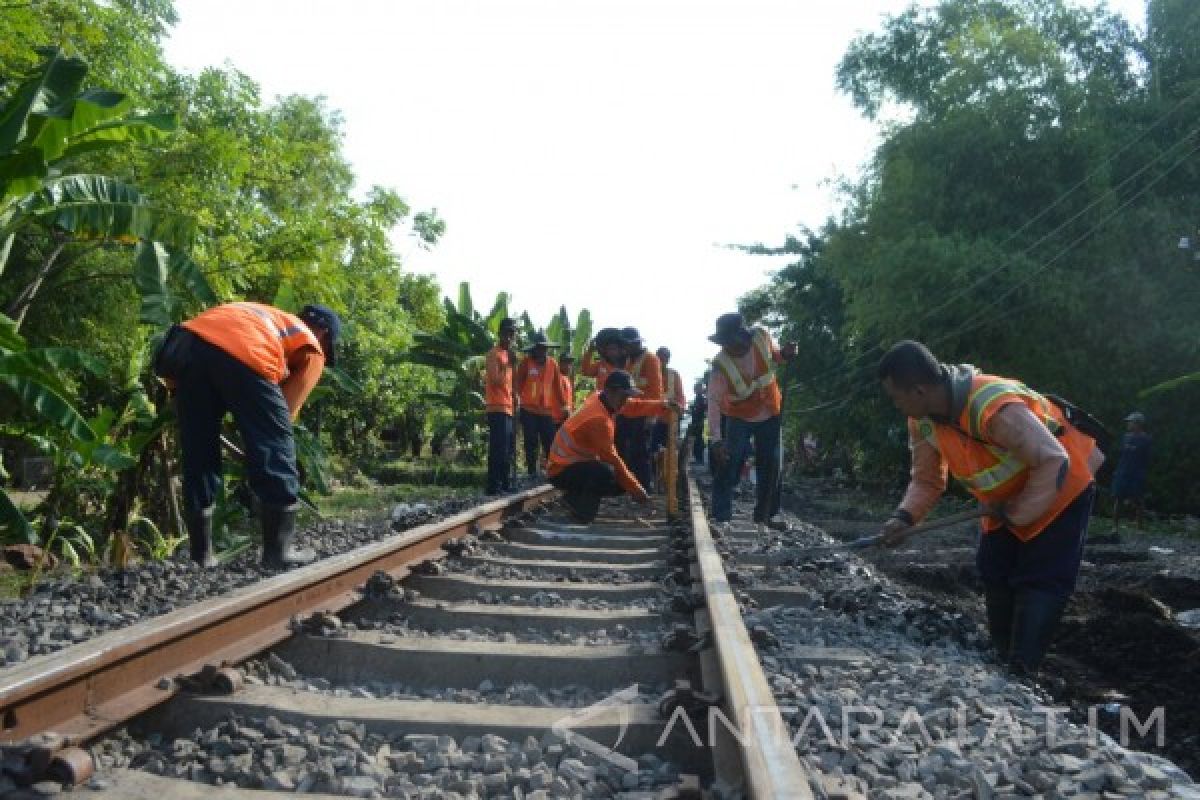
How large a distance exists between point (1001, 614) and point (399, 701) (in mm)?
2843

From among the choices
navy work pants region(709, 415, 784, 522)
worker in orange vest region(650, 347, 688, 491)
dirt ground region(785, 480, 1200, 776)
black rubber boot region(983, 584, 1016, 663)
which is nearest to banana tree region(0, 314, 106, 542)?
navy work pants region(709, 415, 784, 522)

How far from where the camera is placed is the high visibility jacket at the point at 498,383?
418 inches

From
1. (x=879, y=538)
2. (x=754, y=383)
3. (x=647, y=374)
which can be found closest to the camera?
(x=879, y=538)

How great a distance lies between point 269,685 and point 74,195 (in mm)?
5542

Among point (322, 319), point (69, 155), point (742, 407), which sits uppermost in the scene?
point (69, 155)

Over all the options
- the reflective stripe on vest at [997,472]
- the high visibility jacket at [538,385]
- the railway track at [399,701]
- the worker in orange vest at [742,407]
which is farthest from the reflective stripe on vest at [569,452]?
the high visibility jacket at [538,385]

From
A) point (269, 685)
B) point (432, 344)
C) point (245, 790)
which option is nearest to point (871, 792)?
point (245, 790)

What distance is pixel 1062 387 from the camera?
16500mm

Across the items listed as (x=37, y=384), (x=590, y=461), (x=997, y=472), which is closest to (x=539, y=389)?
(x=590, y=461)

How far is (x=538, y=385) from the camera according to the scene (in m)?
12.1

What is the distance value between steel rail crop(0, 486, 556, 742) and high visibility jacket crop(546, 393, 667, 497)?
3377 millimetres

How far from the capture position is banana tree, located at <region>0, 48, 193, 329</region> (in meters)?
5.95

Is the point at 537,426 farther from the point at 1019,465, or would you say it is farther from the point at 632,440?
the point at 1019,465

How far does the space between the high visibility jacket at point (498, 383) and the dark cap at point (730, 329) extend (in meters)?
3.67
